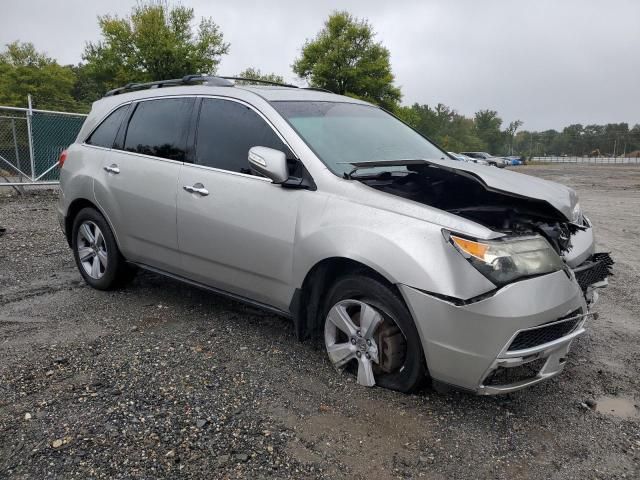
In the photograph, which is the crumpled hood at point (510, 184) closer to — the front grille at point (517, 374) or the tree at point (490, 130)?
the front grille at point (517, 374)

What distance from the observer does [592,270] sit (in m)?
3.41

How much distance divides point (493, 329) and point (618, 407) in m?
1.10

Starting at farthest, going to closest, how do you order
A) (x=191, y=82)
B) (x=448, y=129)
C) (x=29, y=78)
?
(x=448, y=129) < (x=29, y=78) < (x=191, y=82)

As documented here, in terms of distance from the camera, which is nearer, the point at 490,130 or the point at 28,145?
the point at 28,145

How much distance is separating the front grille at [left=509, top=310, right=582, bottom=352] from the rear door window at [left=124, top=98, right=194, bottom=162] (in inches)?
103

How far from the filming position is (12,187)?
39.2 ft

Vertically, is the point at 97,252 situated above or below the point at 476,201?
below

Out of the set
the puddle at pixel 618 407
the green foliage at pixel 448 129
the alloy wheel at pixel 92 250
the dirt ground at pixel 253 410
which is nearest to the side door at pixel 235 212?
the dirt ground at pixel 253 410

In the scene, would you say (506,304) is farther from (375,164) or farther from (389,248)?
(375,164)

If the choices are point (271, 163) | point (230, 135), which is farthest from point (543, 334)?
point (230, 135)

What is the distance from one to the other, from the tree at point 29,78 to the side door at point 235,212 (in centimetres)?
3631

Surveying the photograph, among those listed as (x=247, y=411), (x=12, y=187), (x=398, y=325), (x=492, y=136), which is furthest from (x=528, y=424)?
(x=492, y=136)

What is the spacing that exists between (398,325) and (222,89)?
7.24 feet

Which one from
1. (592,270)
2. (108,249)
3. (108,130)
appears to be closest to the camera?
(592,270)
